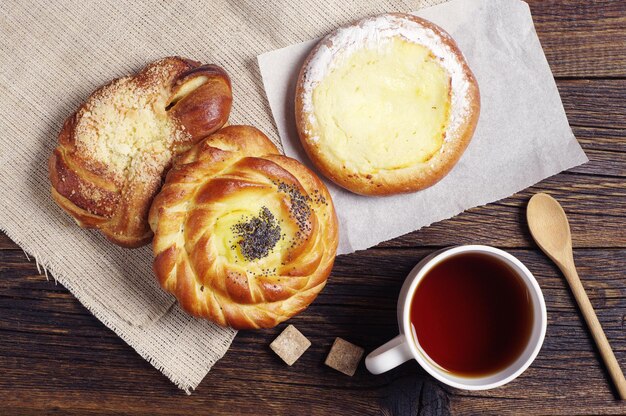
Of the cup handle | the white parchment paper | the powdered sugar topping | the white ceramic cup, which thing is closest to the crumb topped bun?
the powdered sugar topping

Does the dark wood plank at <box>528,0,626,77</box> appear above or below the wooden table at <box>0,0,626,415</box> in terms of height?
above

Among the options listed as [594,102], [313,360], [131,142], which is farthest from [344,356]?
[594,102]

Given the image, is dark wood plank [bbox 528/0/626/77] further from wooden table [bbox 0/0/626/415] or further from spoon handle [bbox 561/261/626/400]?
spoon handle [bbox 561/261/626/400]

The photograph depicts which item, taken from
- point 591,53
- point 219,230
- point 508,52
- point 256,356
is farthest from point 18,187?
point 591,53

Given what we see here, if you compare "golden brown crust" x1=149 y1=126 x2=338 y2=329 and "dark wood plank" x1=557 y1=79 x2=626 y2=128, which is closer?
"golden brown crust" x1=149 y1=126 x2=338 y2=329

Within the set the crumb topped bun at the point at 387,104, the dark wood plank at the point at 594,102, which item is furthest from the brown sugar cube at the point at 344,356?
the dark wood plank at the point at 594,102

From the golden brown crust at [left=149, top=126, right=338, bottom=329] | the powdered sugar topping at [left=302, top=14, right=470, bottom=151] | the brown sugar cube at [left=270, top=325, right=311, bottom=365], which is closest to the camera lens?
the golden brown crust at [left=149, top=126, right=338, bottom=329]
